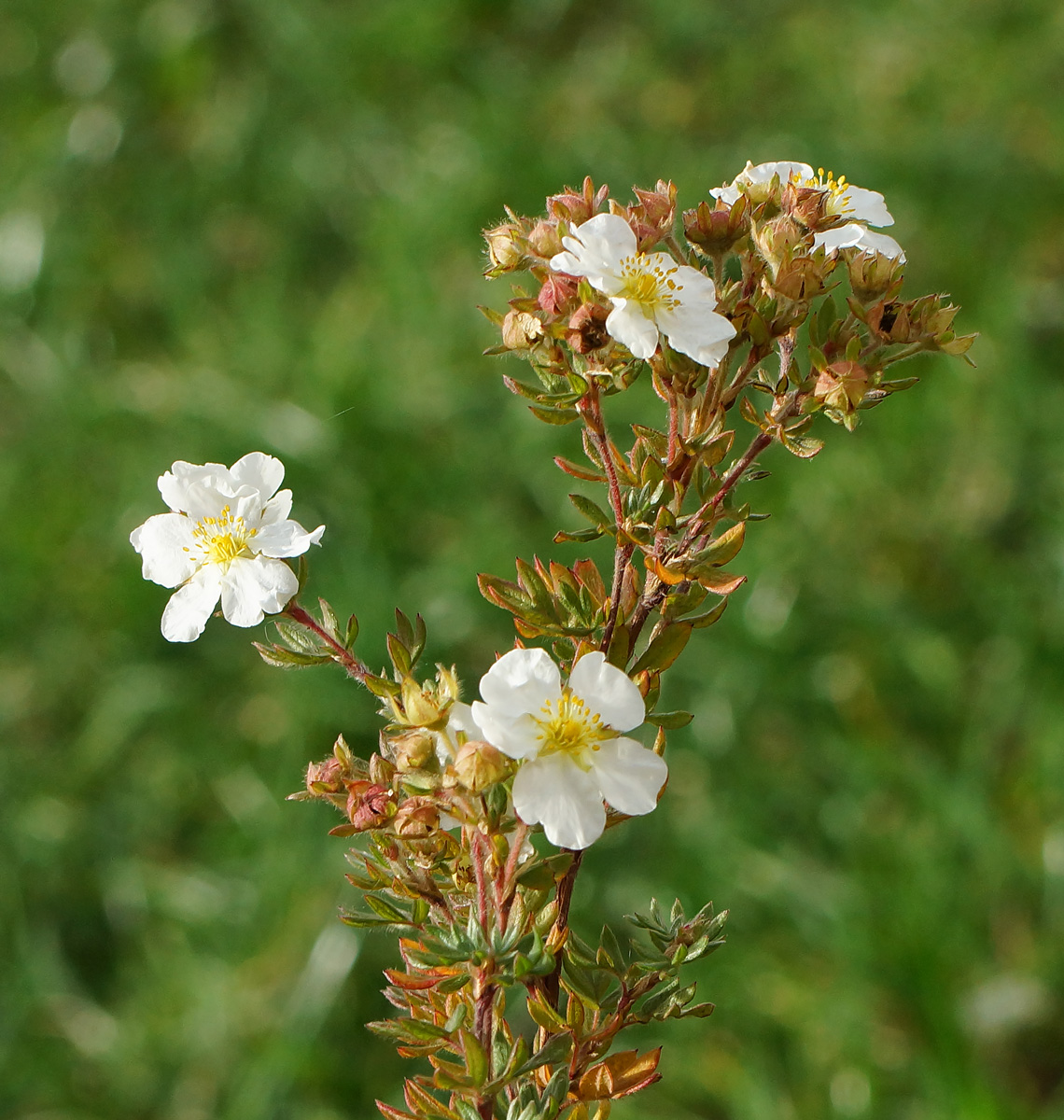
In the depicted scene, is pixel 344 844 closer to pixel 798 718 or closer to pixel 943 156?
pixel 798 718

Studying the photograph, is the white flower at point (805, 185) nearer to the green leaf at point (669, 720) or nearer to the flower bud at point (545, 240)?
the flower bud at point (545, 240)

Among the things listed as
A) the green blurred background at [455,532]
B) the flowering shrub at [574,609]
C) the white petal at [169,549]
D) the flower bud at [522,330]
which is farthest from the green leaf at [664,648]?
the green blurred background at [455,532]

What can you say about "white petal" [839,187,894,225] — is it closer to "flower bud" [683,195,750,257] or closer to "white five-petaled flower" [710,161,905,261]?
"white five-petaled flower" [710,161,905,261]

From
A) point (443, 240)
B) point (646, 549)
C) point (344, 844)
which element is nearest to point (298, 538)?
point (646, 549)

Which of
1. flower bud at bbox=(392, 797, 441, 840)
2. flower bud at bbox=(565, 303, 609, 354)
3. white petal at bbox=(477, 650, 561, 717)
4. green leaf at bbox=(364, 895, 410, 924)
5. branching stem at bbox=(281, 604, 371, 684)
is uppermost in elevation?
flower bud at bbox=(565, 303, 609, 354)

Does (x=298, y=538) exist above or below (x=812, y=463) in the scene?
above

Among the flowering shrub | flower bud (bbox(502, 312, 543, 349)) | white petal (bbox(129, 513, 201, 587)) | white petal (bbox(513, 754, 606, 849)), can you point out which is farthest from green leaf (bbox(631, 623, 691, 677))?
white petal (bbox(129, 513, 201, 587))
